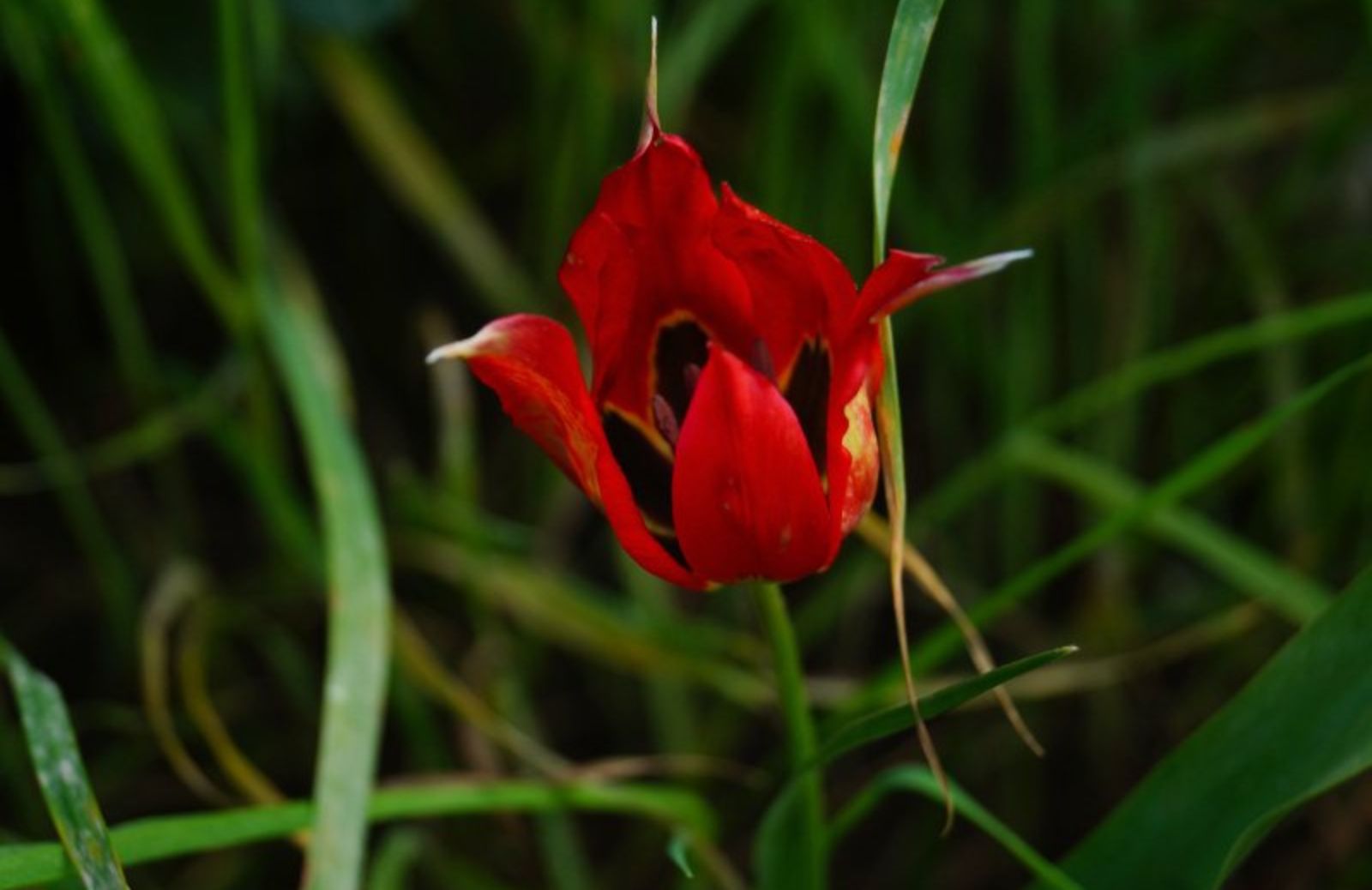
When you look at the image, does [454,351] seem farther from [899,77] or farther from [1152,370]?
[1152,370]

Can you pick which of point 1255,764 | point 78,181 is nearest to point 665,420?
point 1255,764

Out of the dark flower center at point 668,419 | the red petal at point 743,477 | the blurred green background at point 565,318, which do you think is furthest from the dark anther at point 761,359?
the blurred green background at point 565,318

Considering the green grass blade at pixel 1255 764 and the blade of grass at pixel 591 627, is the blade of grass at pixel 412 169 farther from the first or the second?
the green grass blade at pixel 1255 764

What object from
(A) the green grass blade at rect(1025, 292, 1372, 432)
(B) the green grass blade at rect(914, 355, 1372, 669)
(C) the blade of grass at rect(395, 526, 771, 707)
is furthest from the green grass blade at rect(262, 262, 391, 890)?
(A) the green grass blade at rect(1025, 292, 1372, 432)

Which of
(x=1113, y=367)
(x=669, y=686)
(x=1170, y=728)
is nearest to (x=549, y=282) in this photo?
(x=669, y=686)

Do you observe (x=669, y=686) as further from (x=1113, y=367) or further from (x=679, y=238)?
(x=679, y=238)

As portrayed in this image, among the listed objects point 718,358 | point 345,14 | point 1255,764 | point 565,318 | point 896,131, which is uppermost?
point 345,14
